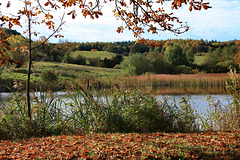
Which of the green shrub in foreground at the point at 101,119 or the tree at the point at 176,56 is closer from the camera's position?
the green shrub in foreground at the point at 101,119

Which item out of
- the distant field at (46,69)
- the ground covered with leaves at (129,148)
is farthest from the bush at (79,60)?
the ground covered with leaves at (129,148)

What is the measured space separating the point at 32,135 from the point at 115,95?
2.15 metres

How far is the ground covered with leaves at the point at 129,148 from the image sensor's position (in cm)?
369

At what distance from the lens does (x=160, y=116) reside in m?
5.68

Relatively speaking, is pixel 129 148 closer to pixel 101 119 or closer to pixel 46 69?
pixel 101 119

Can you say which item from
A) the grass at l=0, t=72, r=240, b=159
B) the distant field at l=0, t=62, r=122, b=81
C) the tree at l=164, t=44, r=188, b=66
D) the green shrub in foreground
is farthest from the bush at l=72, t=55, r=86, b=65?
the green shrub in foreground

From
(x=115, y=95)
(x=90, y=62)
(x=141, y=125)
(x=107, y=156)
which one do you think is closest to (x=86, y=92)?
(x=115, y=95)

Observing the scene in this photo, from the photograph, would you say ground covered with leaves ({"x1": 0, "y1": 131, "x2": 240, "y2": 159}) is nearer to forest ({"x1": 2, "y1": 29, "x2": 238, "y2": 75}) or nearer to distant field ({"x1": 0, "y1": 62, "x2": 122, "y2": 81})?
distant field ({"x1": 0, "y1": 62, "x2": 122, "y2": 81})

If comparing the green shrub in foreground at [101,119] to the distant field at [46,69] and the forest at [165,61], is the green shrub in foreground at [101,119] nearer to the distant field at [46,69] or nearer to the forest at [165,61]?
the distant field at [46,69]

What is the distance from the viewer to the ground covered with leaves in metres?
3.69

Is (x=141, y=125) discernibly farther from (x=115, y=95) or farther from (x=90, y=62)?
(x=90, y=62)

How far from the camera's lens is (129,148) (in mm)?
3885

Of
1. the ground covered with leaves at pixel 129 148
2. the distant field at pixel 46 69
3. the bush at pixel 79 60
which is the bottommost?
the ground covered with leaves at pixel 129 148

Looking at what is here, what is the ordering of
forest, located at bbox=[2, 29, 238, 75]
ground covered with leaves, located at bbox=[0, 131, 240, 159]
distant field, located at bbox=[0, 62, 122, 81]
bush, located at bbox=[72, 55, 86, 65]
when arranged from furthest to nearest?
bush, located at bbox=[72, 55, 86, 65], forest, located at bbox=[2, 29, 238, 75], distant field, located at bbox=[0, 62, 122, 81], ground covered with leaves, located at bbox=[0, 131, 240, 159]
